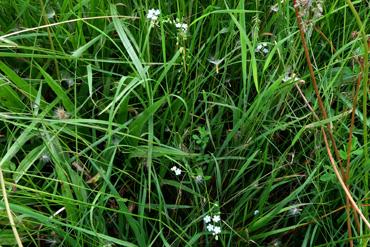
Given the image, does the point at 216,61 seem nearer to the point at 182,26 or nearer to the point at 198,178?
the point at 182,26

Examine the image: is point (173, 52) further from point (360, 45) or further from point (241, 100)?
point (360, 45)

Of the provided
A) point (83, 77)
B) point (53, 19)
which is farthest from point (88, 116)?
point (53, 19)

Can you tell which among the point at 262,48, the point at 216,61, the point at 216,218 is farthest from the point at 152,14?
the point at 216,218

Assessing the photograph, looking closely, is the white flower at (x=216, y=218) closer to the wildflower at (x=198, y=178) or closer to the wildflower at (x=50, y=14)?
the wildflower at (x=198, y=178)

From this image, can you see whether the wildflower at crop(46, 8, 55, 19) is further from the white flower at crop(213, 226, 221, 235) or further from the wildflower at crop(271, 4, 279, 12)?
the white flower at crop(213, 226, 221, 235)

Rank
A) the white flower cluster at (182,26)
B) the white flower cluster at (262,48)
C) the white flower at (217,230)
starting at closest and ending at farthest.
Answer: the white flower at (217,230) < the white flower cluster at (182,26) < the white flower cluster at (262,48)

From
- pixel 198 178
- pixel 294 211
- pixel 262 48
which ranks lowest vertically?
pixel 294 211

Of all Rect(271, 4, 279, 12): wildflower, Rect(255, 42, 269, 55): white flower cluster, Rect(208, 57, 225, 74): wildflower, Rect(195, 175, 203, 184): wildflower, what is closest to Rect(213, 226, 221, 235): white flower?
Rect(195, 175, 203, 184): wildflower

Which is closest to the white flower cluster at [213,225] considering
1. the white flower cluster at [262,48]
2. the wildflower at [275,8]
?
the white flower cluster at [262,48]
